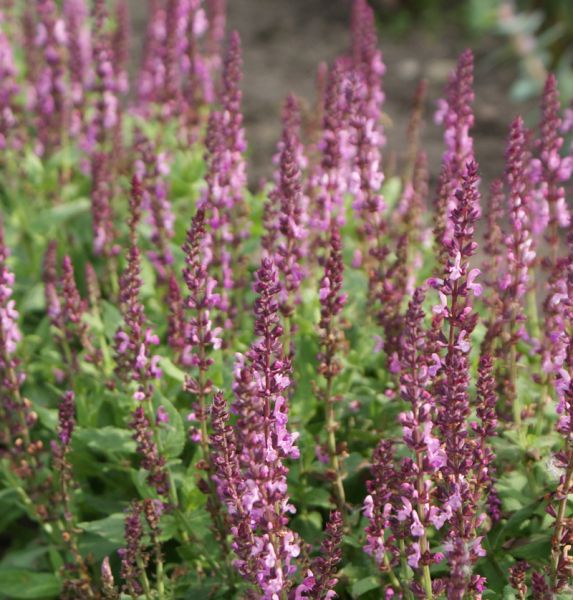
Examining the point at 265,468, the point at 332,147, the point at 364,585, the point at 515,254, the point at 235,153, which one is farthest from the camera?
the point at 235,153

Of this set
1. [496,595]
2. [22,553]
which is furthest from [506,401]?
[22,553]

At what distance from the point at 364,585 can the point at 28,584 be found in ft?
5.14

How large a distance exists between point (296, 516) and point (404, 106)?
259 inches

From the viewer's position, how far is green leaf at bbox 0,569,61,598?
13.5 feet

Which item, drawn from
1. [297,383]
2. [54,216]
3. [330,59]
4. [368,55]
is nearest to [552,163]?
[368,55]

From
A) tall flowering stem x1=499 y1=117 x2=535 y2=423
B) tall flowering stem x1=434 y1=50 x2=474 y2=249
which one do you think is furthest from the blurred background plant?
tall flowering stem x1=499 y1=117 x2=535 y2=423

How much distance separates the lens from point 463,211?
277 centimetres

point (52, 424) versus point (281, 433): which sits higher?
point (281, 433)

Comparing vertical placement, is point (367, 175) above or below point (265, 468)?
above

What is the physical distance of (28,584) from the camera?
4.16m

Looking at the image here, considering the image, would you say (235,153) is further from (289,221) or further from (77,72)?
(77,72)

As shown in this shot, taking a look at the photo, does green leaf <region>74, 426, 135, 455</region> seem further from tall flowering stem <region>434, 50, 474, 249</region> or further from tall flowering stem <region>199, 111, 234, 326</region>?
tall flowering stem <region>434, 50, 474, 249</region>

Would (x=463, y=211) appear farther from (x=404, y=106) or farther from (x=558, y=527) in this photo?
(x=404, y=106)

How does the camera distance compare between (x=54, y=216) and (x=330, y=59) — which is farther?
(x=330, y=59)
